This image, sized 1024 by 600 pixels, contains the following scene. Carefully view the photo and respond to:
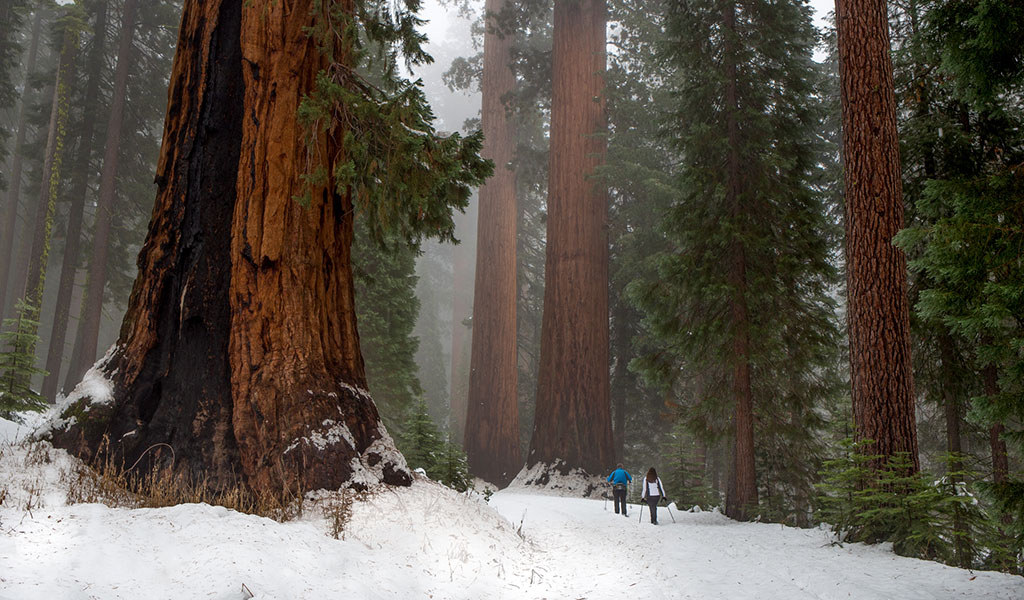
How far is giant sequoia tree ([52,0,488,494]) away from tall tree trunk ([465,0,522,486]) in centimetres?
1135

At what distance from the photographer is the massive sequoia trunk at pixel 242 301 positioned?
5.41 meters

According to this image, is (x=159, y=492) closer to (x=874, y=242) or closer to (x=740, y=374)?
(x=874, y=242)

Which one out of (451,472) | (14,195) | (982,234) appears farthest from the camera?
(14,195)

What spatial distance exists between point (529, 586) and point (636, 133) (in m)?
16.9

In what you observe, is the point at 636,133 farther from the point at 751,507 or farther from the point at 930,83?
the point at 751,507

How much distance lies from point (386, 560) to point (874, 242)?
234 inches

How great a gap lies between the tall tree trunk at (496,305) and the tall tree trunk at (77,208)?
11584 millimetres

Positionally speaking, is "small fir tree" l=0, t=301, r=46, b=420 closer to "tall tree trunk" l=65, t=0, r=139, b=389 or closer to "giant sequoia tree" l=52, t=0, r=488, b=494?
"giant sequoia tree" l=52, t=0, r=488, b=494

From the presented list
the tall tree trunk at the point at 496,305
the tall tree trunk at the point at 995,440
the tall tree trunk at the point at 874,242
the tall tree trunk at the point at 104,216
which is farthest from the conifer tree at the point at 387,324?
the tall tree trunk at the point at 995,440

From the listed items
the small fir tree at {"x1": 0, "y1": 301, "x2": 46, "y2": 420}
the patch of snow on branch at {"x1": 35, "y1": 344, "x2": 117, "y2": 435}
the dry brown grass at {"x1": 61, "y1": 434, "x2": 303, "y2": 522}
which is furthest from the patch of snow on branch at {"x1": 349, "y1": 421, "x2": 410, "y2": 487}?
the small fir tree at {"x1": 0, "y1": 301, "x2": 46, "y2": 420}

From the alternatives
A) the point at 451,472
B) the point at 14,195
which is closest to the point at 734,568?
the point at 451,472

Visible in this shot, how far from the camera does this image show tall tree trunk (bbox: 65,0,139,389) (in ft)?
58.2

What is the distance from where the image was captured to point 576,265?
626 inches

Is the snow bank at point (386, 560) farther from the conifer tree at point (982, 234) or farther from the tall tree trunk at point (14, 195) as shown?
the tall tree trunk at point (14, 195)
